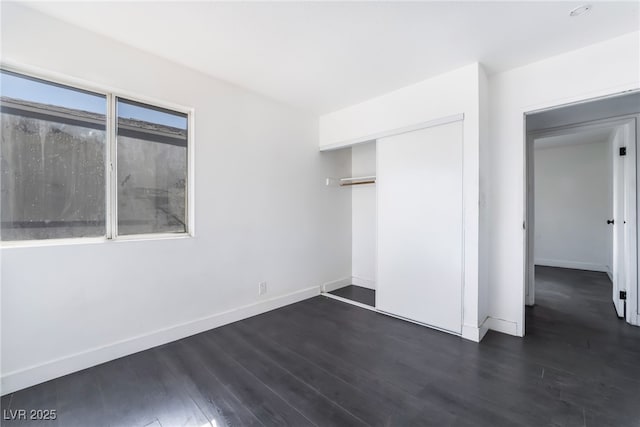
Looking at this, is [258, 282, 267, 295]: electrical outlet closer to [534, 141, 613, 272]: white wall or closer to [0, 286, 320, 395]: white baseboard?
[0, 286, 320, 395]: white baseboard

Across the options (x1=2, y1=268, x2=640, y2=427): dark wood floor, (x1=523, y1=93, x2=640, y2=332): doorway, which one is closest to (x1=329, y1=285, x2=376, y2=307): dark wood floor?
(x1=2, y1=268, x2=640, y2=427): dark wood floor

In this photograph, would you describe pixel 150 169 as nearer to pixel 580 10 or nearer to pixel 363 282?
pixel 363 282

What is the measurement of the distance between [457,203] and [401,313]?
1.35m

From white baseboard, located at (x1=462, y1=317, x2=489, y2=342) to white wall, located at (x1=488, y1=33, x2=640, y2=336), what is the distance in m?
0.28

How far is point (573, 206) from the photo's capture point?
545cm

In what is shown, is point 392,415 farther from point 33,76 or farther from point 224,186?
point 33,76

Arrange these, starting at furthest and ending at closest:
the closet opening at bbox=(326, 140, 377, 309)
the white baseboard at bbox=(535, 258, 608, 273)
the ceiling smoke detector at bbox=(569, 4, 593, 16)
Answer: the white baseboard at bbox=(535, 258, 608, 273) < the closet opening at bbox=(326, 140, 377, 309) < the ceiling smoke detector at bbox=(569, 4, 593, 16)

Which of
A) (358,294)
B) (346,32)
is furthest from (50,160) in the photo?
(358,294)

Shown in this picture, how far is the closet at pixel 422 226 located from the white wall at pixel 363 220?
773 millimetres

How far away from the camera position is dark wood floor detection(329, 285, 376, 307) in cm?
359

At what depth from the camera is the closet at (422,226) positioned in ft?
8.57

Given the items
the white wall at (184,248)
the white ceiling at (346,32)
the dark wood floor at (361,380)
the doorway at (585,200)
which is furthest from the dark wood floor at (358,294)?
the white ceiling at (346,32)

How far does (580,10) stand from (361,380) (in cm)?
299

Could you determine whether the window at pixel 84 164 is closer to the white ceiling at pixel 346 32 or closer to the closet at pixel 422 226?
the white ceiling at pixel 346 32
